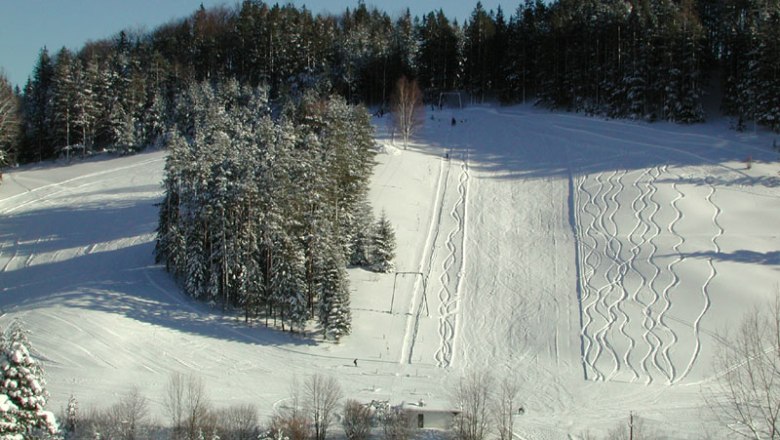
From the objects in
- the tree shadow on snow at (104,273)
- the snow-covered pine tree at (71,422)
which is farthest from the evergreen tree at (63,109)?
the snow-covered pine tree at (71,422)

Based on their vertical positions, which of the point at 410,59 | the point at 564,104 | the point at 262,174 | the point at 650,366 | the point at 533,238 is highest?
the point at 410,59

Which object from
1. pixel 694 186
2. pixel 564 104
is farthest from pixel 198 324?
pixel 564 104

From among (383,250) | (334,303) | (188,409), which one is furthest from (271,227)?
(188,409)

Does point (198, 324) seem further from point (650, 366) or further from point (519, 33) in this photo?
point (519, 33)

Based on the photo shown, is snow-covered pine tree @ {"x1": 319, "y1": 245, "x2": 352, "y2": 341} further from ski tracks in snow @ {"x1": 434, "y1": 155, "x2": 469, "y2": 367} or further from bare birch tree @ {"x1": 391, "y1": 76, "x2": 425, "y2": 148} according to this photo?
bare birch tree @ {"x1": 391, "y1": 76, "x2": 425, "y2": 148}

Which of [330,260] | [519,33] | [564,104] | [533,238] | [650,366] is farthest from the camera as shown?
[519,33]

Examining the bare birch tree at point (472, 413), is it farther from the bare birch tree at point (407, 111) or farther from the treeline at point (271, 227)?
the bare birch tree at point (407, 111)

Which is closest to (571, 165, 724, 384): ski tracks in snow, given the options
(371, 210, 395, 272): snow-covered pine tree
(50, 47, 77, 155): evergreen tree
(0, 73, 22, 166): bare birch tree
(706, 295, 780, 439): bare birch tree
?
(706, 295, 780, 439): bare birch tree
